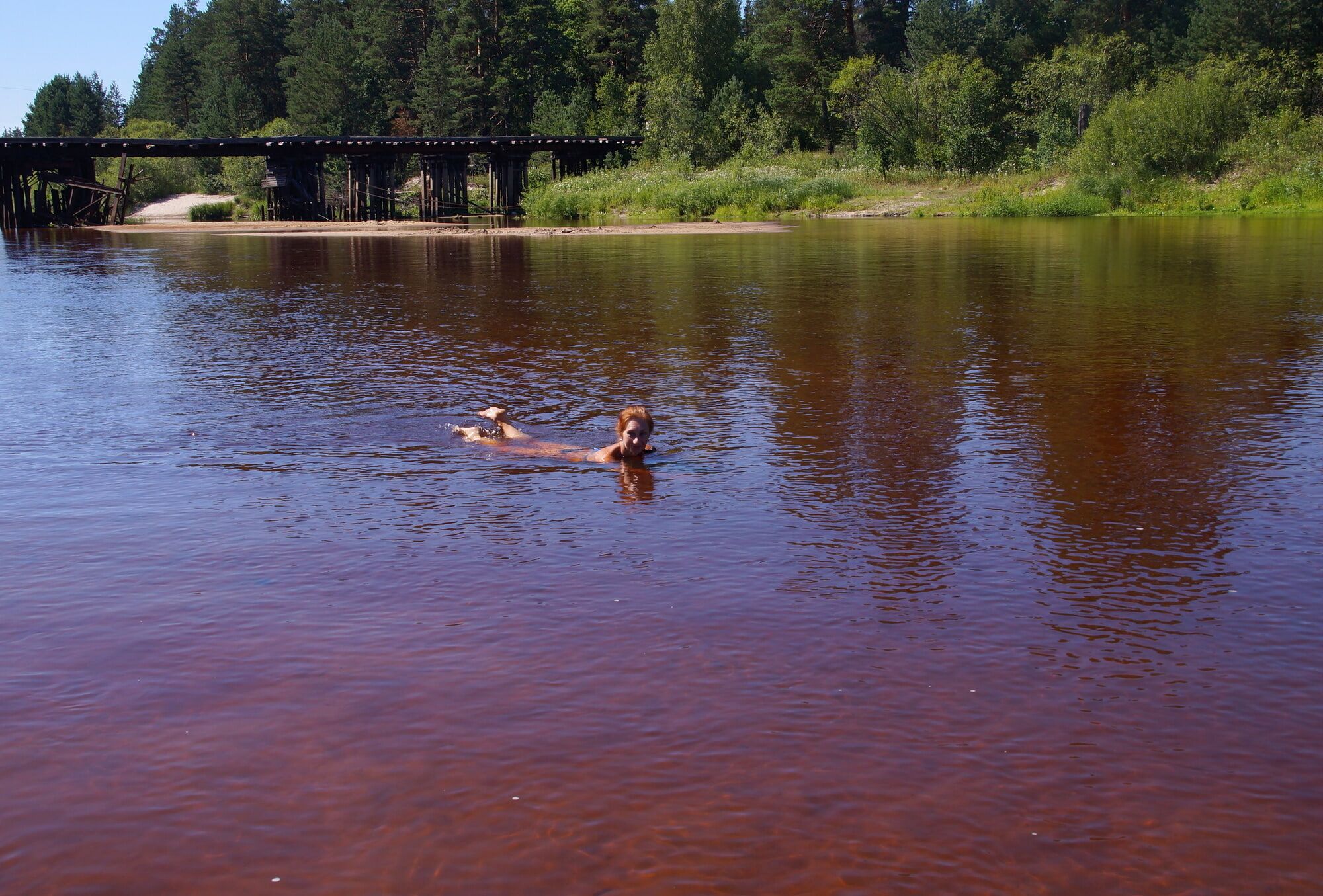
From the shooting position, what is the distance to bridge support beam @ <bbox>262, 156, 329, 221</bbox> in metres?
62.6

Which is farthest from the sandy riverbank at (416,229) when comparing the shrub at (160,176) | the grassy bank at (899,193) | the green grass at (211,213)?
the shrub at (160,176)

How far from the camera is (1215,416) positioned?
1025 cm

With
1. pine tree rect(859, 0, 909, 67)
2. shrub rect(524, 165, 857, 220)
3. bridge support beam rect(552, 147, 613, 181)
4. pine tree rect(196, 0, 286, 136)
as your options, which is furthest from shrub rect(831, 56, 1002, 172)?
pine tree rect(196, 0, 286, 136)

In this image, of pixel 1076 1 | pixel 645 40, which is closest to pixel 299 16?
pixel 645 40

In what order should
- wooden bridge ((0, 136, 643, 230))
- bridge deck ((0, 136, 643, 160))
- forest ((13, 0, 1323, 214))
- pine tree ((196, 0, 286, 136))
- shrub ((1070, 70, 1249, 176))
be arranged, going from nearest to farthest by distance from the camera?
shrub ((1070, 70, 1249, 176)) < forest ((13, 0, 1323, 214)) < bridge deck ((0, 136, 643, 160)) < wooden bridge ((0, 136, 643, 230)) < pine tree ((196, 0, 286, 136))

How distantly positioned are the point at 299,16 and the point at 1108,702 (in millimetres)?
115362

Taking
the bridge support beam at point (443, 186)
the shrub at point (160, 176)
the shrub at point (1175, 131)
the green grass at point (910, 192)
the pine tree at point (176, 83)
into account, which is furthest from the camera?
the pine tree at point (176, 83)

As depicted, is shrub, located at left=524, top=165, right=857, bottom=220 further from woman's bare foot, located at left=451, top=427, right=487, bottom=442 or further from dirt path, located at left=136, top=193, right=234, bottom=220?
woman's bare foot, located at left=451, top=427, right=487, bottom=442

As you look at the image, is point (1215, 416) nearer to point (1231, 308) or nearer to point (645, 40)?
point (1231, 308)

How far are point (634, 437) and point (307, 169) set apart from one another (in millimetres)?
59492

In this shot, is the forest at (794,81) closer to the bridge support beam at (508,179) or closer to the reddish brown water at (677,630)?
the bridge support beam at (508,179)

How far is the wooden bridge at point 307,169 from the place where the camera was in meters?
59.0

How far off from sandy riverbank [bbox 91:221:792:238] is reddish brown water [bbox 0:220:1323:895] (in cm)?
3014

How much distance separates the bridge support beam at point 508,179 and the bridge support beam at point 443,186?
5.01 ft
